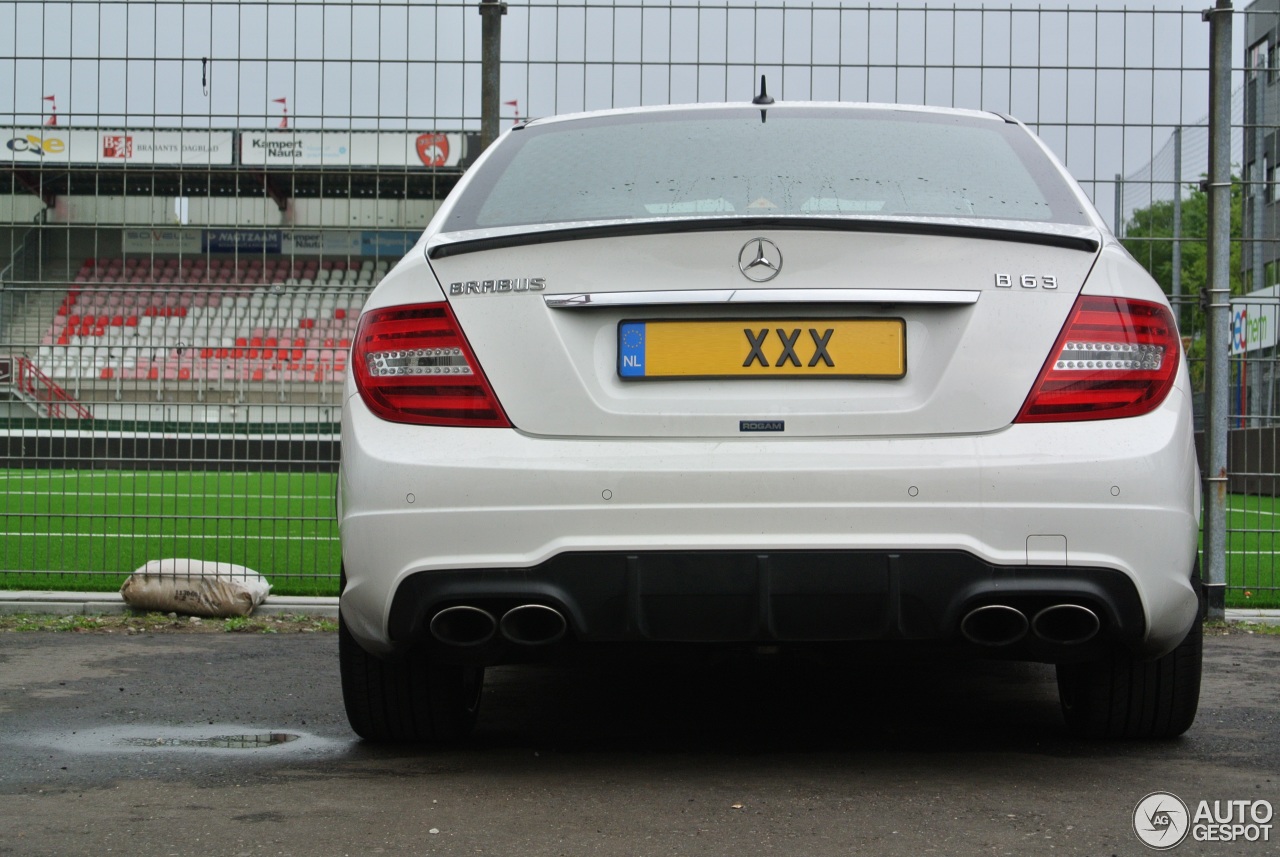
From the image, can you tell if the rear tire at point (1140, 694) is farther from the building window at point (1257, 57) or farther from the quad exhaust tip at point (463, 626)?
the building window at point (1257, 57)

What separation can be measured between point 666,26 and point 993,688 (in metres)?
3.77

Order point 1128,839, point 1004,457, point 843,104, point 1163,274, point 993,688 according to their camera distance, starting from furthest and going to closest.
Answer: point 1163,274, point 993,688, point 843,104, point 1004,457, point 1128,839

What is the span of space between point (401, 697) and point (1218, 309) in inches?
182

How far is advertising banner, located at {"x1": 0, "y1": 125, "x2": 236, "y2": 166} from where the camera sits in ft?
24.6

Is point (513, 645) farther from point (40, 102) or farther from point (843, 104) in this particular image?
point (40, 102)

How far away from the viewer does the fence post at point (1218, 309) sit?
704 centimetres

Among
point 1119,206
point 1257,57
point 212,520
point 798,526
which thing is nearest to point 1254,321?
point 1119,206

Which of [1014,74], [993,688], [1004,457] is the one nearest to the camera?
[1004,457]

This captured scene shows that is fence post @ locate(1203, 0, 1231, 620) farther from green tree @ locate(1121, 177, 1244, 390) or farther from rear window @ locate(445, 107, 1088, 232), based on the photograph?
rear window @ locate(445, 107, 1088, 232)

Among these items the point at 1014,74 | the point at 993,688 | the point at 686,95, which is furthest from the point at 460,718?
the point at 1014,74

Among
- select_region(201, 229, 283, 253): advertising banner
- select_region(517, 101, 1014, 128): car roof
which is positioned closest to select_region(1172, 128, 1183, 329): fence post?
select_region(517, 101, 1014, 128): car roof

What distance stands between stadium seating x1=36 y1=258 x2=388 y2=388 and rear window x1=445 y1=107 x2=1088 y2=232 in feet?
12.0

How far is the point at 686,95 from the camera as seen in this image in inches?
294

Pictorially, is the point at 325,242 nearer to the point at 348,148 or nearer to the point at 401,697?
the point at 348,148
